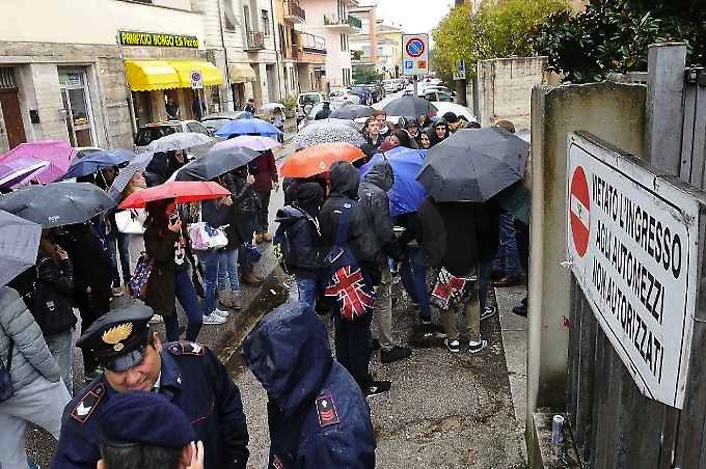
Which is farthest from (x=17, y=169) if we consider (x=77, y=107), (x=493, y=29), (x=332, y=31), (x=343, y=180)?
(x=332, y=31)

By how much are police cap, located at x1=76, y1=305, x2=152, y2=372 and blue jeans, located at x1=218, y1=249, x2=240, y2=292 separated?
387cm

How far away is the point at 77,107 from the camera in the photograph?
67.8ft

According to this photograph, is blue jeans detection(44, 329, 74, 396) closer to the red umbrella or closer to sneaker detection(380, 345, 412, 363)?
the red umbrella

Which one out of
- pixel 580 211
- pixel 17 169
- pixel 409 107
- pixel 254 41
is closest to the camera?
pixel 580 211

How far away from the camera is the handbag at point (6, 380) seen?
11.2ft

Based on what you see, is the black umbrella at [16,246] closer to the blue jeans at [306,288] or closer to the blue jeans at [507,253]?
the blue jeans at [306,288]

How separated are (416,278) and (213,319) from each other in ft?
7.12

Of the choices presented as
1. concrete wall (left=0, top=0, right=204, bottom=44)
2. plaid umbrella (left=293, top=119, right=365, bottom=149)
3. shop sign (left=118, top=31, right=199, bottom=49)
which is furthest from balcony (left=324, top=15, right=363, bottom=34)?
plaid umbrella (left=293, top=119, right=365, bottom=149)

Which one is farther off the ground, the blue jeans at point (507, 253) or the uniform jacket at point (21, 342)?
the uniform jacket at point (21, 342)

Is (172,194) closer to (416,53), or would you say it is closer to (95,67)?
(416,53)

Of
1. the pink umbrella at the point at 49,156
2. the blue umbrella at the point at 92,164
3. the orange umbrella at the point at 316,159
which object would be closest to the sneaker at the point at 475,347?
the orange umbrella at the point at 316,159

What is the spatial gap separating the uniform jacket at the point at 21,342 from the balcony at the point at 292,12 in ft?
143

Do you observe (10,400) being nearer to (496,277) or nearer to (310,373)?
(310,373)

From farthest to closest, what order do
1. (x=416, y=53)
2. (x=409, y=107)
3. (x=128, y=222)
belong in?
(x=416, y=53), (x=409, y=107), (x=128, y=222)
